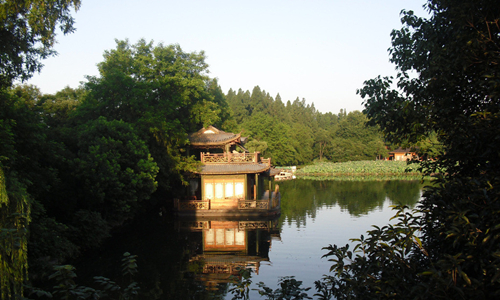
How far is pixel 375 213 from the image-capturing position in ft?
70.6

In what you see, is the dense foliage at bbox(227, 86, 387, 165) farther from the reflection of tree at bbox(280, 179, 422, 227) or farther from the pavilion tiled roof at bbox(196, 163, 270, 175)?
the pavilion tiled roof at bbox(196, 163, 270, 175)

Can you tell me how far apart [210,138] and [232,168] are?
9.82 feet

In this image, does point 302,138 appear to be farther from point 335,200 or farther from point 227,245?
point 227,245

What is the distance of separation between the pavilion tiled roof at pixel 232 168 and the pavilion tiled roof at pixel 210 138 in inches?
61.9

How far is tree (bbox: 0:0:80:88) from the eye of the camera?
9.89 metres

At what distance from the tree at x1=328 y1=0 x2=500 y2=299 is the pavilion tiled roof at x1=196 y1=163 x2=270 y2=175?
15.5 meters

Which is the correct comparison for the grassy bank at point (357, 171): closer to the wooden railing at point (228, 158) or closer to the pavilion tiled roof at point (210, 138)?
the pavilion tiled roof at point (210, 138)

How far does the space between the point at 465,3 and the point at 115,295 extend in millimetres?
9052

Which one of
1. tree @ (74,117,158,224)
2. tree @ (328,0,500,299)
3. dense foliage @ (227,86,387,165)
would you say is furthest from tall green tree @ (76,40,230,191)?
dense foliage @ (227,86,387,165)

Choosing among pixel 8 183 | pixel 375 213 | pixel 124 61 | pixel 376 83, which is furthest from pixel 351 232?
pixel 124 61

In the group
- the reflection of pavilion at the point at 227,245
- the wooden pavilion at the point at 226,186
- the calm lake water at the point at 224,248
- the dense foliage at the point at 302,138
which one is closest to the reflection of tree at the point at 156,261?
the calm lake water at the point at 224,248

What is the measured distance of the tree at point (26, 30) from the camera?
32.4ft

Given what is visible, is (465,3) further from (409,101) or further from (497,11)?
(409,101)

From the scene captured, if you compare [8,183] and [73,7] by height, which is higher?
[73,7]
